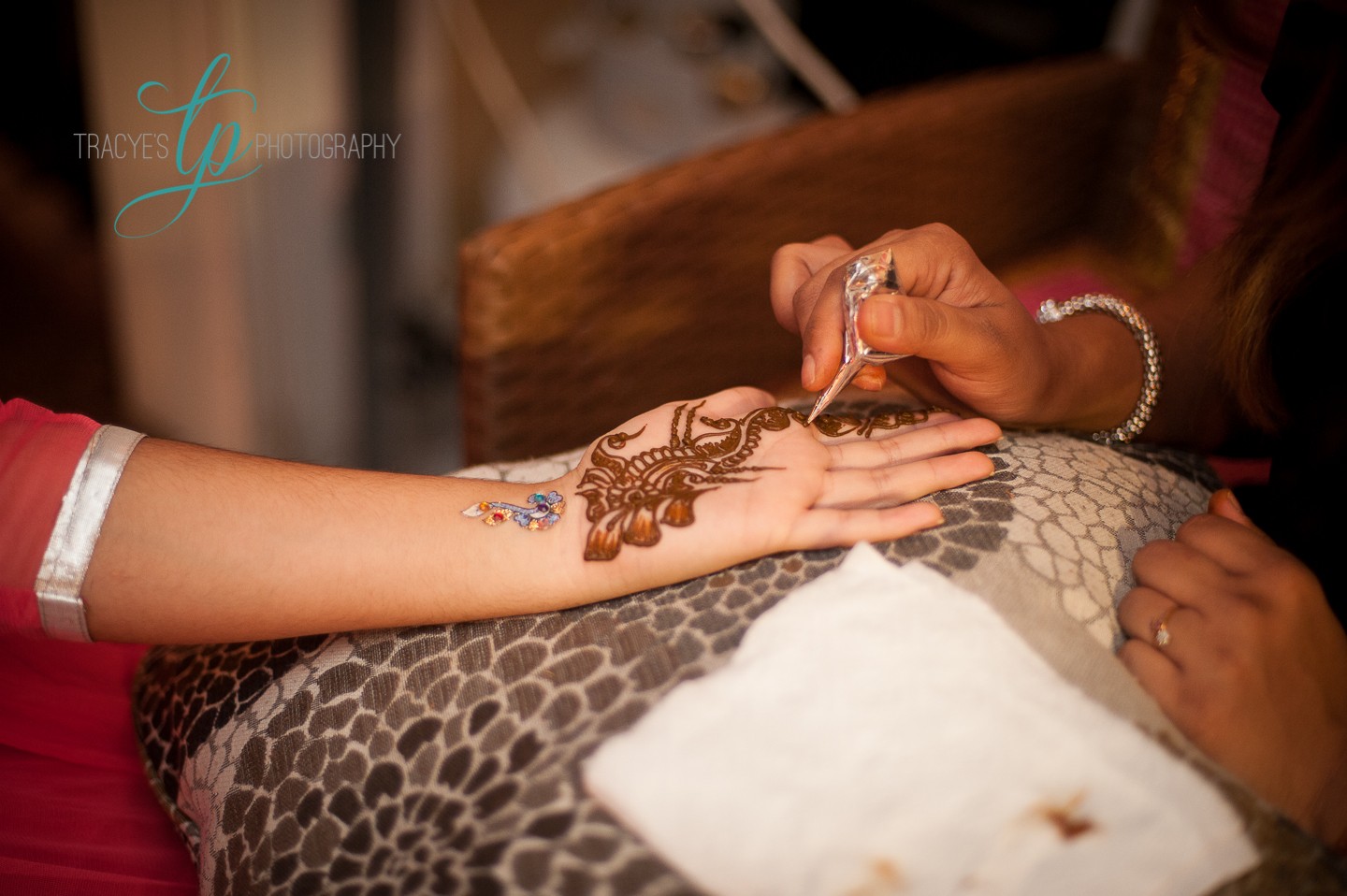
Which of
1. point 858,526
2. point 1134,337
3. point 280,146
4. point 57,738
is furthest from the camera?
point 280,146

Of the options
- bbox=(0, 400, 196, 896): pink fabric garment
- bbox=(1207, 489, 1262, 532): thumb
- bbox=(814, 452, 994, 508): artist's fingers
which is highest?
bbox=(814, 452, 994, 508): artist's fingers

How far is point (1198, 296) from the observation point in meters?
0.88

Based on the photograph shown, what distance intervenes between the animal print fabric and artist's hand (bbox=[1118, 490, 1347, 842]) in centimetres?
2

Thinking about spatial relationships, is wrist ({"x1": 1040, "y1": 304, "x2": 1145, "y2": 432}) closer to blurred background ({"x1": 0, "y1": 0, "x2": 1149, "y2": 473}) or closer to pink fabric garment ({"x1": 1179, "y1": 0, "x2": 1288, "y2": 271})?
pink fabric garment ({"x1": 1179, "y1": 0, "x2": 1288, "y2": 271})

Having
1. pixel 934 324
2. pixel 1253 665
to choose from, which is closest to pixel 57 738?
pixel 934 324

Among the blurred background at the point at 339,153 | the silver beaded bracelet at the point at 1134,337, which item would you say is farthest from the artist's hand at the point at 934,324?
the blurred background at the point at 339,153

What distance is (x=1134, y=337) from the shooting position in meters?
0.89

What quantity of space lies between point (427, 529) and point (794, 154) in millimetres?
691

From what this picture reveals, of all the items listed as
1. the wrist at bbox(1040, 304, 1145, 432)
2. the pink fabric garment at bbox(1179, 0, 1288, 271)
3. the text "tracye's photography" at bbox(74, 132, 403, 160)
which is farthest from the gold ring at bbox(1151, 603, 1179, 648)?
the text "tracye's photography" at bbox(74, 132, 403, 160)

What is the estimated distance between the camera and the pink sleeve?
60cm

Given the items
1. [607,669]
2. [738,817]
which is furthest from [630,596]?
[738,817]

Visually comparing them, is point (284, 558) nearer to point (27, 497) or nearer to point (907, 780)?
point (27, 497)

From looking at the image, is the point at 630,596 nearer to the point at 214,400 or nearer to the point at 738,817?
the point at 738,817

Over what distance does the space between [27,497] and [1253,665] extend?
2.64 ft
